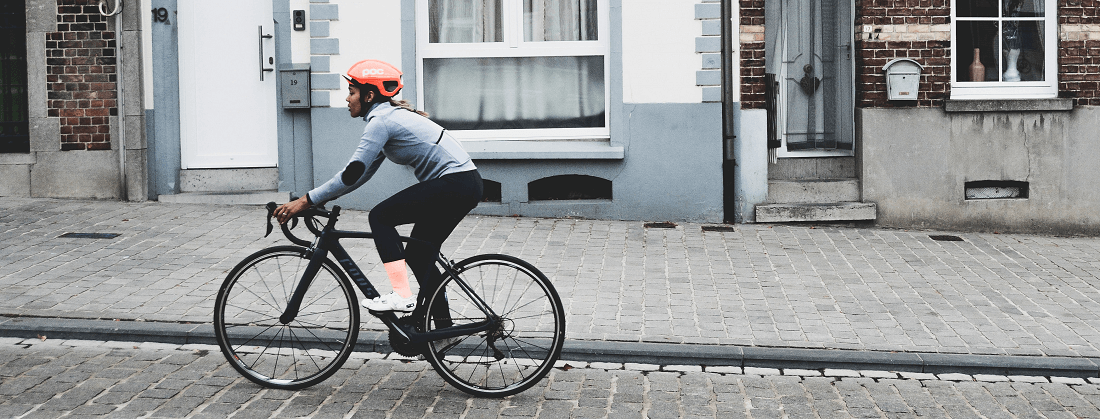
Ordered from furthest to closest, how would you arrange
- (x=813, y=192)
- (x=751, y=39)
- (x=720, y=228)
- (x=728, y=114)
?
(x=813, y=192) < (x=728, y=114) < (x=751, y=39) < (x=720, y=228)

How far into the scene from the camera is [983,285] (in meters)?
7.95

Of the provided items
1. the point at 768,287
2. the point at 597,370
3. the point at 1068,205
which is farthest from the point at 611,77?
the point at 597,370

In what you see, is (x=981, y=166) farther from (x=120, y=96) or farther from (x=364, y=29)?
(x=120, y=96)

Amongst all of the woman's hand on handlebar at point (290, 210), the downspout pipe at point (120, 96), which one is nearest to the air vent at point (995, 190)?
the woman's hand on handlebar at point (290, 210)

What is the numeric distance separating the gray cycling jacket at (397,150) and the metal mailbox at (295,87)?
19.6 feet

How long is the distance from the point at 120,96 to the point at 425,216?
712cm

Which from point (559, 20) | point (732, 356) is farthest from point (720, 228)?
point (732, 356)

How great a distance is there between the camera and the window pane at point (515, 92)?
11086mm

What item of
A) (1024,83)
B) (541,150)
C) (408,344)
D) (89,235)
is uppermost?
(1024,83)

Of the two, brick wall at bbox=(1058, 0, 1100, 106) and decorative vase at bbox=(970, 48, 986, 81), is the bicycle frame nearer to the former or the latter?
decorative vase at bbox=(970, 48, 986, 81)

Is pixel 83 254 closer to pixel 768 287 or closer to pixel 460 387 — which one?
pixel 460 387

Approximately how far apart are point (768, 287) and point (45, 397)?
4.75 meters

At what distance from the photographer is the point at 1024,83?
11.0 meters

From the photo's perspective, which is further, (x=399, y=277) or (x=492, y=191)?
(x=492, y=191)
